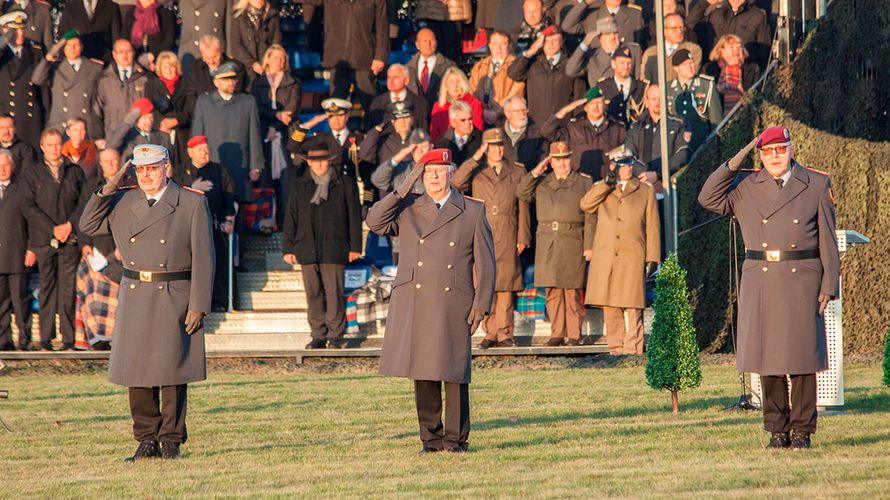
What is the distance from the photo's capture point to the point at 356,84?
2122cm

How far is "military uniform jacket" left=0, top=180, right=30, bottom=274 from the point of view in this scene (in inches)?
738

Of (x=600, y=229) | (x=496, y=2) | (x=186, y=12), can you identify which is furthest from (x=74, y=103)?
(x=600, y=229)

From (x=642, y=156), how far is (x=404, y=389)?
15.3 feet

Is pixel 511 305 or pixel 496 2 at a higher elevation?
pixel 496 2

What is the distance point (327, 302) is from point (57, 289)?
315 cm

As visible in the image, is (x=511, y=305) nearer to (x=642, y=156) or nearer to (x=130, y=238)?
(x=642, y=156)

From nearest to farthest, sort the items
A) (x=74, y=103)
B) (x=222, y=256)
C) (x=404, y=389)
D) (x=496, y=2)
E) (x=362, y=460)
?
(x=362, y=460)
(x=404, y=389)
(x=222, y=256)
(x=74, y=103)
(x=496, y=2)

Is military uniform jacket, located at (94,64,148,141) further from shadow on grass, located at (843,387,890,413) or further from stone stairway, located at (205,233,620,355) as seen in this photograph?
shadow on grass, located at (843,387,890,413)

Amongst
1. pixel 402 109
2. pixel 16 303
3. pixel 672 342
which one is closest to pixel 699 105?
pixel 402 109

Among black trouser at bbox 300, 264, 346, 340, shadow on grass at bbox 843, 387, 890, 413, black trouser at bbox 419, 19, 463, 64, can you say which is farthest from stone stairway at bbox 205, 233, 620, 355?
shadow on grass at bbox 843, 387, 890, 413

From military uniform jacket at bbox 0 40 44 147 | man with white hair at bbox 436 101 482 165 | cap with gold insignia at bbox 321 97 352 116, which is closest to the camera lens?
man with white hair at bbox 436 101 482 165

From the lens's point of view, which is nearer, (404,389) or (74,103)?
(404,389)

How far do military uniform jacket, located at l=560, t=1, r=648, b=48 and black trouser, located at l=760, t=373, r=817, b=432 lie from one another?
1010 centimetres

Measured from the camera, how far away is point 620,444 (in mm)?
11164
